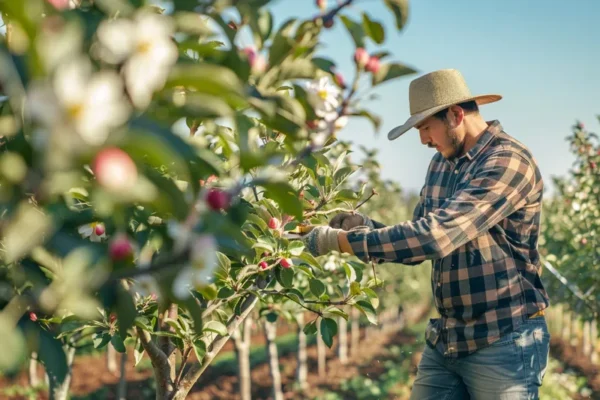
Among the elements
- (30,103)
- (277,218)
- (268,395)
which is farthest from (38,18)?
(268,395)

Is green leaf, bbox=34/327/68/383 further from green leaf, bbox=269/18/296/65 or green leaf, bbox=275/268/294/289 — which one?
green leaf, bbox=275/268/294/289

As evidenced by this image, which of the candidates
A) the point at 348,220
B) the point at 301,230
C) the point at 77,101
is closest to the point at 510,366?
the point at 348,220

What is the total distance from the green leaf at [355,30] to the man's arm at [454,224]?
117 centimetres

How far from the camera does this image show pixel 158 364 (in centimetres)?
220

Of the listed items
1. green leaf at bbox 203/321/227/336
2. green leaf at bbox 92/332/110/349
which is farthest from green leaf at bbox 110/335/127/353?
green leaf at bbox 203/321/227/336

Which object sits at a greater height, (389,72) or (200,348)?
(389,72)

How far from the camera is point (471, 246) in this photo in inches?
94.9

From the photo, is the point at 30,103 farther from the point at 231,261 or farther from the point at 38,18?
the point at 231,261

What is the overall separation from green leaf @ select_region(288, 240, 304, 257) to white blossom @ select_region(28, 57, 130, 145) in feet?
4.46

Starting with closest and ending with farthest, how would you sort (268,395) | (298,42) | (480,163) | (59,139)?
(59,139)
(298,42)
(480,163)
(268,395)

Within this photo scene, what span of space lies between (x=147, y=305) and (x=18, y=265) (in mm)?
1135

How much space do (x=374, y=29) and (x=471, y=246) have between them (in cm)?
149

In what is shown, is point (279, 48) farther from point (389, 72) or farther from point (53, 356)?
point (53, 356)

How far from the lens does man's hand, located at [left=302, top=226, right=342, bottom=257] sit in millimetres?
2178
